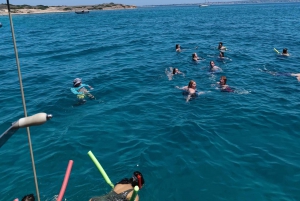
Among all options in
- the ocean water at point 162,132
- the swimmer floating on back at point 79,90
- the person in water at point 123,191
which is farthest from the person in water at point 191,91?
the person in water at point 123,191

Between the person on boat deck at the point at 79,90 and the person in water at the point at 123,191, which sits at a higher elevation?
the person on boat deck at the point at 79,90

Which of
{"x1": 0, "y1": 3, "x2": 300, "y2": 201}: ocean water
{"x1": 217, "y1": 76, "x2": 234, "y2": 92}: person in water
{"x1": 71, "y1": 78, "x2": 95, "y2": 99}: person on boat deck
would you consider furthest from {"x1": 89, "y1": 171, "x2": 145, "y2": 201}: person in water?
{"x1": 217, "y1": 76, "x2": 234, "y2": 92}: person in water

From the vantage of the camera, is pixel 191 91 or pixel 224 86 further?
pixel 224 86

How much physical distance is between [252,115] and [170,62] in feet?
35.2

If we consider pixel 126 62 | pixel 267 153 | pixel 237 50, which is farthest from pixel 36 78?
pixel 237 50

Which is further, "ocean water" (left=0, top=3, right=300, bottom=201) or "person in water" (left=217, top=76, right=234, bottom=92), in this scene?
"person in water" (left=217, top=76, right=234, bottom=92)

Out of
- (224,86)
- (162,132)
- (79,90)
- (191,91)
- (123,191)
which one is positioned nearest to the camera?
(123,191)

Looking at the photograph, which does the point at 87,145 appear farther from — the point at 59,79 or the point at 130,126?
the point at 59,79

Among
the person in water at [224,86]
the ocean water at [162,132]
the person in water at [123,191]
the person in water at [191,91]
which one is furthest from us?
the person in water at [224,86]

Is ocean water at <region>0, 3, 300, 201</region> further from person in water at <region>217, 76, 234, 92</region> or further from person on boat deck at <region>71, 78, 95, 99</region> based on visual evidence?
person on boat deck at <region>71, 78, 95, 99</region>

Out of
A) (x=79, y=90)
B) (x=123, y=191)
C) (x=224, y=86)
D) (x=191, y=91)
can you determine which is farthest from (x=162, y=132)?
(x=79, y=90)

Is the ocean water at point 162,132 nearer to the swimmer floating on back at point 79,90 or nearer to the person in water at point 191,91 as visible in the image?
the person in water at point 191,91

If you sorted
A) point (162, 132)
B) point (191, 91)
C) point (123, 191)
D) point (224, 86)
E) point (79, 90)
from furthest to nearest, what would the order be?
point (224, 86), point (79, 90), point (191, 91), point (162, 132), point (123, 191)

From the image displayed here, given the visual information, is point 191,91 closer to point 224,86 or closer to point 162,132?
point 224,86
